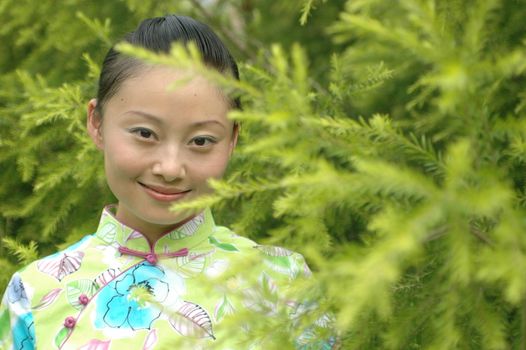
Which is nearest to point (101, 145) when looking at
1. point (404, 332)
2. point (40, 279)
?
point (40, 279)

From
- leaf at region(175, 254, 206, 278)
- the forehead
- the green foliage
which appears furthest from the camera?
leaf at region(175, 254, 206, 278)

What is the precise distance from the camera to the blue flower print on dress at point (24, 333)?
71.9 inches

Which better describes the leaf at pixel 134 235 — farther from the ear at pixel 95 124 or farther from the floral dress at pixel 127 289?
the ear at pixel 95 124

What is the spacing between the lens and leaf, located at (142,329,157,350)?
171cm

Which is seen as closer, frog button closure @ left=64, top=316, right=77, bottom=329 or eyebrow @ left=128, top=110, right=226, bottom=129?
eyebrow @ left=128, top=110, right=226, bottom=129

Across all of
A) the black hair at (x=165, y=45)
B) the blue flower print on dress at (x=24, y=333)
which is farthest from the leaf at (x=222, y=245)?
the blue flower print on dress at (x=24, y=333)

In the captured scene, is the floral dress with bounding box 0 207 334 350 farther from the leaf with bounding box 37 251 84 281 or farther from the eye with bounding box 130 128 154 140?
the eye with bounding box 130 128 154 140

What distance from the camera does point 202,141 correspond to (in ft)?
5.59

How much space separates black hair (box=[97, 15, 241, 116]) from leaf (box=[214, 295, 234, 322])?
18.0 inches

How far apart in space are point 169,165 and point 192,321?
356 mm

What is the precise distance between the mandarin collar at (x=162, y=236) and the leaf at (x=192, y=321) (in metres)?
0.17

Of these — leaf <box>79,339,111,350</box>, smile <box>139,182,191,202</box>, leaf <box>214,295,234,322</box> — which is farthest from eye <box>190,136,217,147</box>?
leaf <box>79,339,111,350</box>

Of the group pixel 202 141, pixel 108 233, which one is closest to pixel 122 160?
pixel 202 141

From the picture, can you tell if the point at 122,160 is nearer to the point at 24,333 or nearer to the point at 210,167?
the point at 210,167
